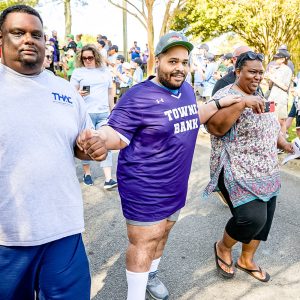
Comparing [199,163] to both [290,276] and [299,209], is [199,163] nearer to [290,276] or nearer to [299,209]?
[299,209]

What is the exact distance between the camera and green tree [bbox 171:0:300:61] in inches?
575

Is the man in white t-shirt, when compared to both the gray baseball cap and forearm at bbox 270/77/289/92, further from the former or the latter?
forearm at bbox 270/77/289/92

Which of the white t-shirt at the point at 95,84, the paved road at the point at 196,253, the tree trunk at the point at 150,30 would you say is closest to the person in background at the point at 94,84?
the white t-shirt at the point at 95,84

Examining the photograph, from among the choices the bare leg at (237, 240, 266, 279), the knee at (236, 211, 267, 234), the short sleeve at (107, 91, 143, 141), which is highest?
the short sleeve at (107, 91, 143, 141)

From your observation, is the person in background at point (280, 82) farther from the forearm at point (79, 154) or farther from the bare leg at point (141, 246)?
the forearm at point (79, 154)

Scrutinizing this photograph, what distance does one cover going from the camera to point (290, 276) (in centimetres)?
309

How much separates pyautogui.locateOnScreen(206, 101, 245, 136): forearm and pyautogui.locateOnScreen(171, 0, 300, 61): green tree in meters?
13.2

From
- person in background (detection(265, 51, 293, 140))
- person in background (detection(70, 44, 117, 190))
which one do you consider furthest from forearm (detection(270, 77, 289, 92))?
person in background (detection(70, 44, 117, 190))

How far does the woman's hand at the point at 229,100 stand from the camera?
101 inches

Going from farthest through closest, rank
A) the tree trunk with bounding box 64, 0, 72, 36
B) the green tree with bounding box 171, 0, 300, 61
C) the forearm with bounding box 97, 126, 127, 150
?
the tree trunk with bounding box 64, 0, 72, 36 → the green tree with bounding box 171, 0, 300, 61 → the forearm with bounding box 97, 126, 127, 150

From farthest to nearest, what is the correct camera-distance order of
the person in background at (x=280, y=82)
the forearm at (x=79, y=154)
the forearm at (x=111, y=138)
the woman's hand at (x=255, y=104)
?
the person in background at (x=280, y=82) < the woman's hand at (x=255, y=104) < the forearm at (x=111, y=138) < the forearm at (x=79, y=154)

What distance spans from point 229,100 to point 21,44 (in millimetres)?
1448

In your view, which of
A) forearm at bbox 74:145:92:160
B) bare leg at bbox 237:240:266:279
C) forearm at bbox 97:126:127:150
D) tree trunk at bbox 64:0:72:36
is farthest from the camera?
tree trunk at bbox 64:0:72:36

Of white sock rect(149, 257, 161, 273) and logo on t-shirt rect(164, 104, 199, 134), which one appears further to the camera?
white sock rect(149, 257, 161, 273)
